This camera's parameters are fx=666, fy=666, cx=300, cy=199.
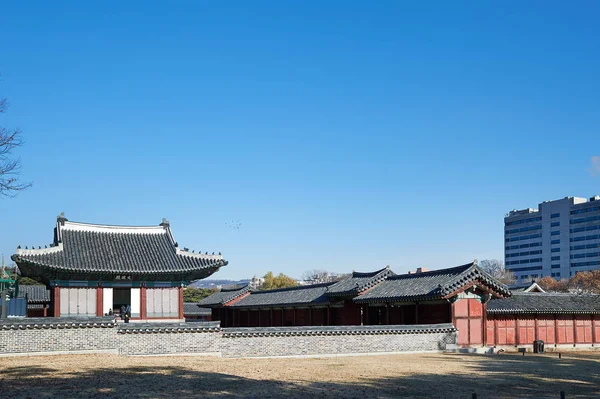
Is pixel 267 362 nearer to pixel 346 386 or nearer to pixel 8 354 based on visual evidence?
pixel 346 386

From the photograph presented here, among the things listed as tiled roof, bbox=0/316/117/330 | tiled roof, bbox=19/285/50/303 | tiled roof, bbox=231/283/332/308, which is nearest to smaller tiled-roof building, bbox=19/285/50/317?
tiled roof, bbox=19/285/50/303

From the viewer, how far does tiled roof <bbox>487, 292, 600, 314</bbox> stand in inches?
1702

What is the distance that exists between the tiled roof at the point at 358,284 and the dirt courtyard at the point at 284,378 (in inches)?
575

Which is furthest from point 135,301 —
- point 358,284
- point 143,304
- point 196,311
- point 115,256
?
point 196,311

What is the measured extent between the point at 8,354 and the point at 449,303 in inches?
964

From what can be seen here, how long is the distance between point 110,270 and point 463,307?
2253cm

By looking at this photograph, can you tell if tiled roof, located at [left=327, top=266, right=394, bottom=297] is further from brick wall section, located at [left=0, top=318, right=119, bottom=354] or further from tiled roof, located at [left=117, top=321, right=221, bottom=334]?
brick wall section, located at [left=0, top=318, right=119, bottom=354]

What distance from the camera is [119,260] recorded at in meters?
44.9

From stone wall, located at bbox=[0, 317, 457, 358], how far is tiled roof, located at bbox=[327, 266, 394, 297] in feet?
31.3

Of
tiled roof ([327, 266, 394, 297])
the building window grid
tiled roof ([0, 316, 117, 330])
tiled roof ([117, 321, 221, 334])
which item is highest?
the building window grid

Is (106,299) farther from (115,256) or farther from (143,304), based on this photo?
(115,256)

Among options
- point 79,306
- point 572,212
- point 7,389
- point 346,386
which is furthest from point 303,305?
point 572,212

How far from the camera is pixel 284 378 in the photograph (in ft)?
80.4

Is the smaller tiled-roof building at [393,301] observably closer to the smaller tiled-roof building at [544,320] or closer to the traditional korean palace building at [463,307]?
the traditional korean palace building at [463,307]
